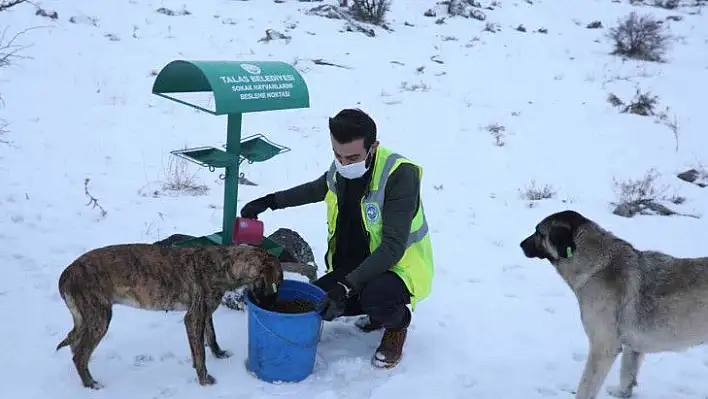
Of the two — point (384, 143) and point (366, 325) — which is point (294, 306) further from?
point (384, 143)

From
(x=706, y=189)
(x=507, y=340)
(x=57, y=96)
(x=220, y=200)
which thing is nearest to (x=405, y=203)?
(x=507, y=340)

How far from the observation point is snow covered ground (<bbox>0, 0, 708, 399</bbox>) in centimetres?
420

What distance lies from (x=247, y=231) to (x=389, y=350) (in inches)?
51.9

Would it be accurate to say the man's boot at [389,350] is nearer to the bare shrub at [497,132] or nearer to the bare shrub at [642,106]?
the bare shrub at [497,132]

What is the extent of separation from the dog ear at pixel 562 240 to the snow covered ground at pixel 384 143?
1.05 meters

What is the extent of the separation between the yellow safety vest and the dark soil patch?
23.2 inches

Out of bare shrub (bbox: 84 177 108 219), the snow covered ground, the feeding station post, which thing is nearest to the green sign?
the feeding station post

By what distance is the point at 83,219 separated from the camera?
6109 mm

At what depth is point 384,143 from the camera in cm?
970

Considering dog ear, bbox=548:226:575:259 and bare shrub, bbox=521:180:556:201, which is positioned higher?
dog ear, bbox=548:226:575:259

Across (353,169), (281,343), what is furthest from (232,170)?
(281,343)

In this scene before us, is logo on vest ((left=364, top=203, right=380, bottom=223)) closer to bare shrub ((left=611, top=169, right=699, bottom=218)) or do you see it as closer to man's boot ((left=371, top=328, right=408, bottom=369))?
man's boot ((left=371, top=328, right=408, bottom=369))

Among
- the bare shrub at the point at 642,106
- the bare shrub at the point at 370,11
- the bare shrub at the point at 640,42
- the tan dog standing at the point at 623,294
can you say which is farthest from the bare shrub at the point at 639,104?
the tan dog standing at the point at 623,294

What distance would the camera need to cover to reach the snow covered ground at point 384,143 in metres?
4.20
